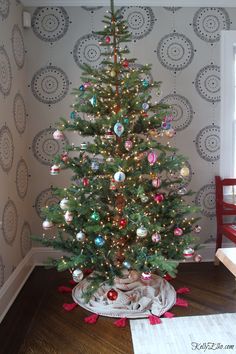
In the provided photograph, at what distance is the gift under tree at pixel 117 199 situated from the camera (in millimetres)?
2186

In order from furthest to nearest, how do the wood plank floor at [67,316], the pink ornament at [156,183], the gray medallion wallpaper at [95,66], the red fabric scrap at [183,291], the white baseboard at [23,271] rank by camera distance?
1. the gray medallion wallpaper at [95,66]
2. the red fabric scrap at [183,291]
3. the white baseboard at [23,271]
4. the pink ornament at [156,183]
5. the wood plank floor at [67,316]

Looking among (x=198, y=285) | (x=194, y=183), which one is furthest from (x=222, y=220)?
(x=198, y=285)

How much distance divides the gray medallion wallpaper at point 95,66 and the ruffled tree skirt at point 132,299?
85 cm

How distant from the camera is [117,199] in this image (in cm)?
235

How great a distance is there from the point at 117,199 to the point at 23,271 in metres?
1.15

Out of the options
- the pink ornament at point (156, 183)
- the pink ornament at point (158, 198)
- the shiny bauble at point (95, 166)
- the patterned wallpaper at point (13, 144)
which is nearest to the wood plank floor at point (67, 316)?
the patterned wallpaper at point (13, 144)

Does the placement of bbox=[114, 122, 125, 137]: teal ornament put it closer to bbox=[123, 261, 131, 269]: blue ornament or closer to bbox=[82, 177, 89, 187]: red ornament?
bbox=[82, 177, 89, 187]: red ornament

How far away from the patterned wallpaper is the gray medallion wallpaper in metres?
0.03

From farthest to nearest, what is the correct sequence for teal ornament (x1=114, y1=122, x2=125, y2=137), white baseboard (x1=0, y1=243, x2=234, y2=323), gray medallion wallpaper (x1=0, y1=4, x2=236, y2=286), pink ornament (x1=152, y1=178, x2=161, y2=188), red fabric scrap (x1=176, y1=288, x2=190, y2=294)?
gray medallion wallpaper (x1=0, y1=4, x2=236, y2=286) < red fabric scrap (x1=176, y1=288, x2=190, y2=294) < white baseboard (x1=0, y1=243, x2=234, y2=323) < pink ornament (x1=152, y1=178, x2=161, y2=188) < teal ornament (x1=114, y1=122, x2=125, y2=137)

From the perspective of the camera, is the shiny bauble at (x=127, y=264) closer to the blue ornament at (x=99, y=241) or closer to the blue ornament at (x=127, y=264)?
the blue ornament at (x=127, y=264)

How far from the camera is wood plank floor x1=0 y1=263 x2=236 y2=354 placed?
1.96 meters

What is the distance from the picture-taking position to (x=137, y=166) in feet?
7.39

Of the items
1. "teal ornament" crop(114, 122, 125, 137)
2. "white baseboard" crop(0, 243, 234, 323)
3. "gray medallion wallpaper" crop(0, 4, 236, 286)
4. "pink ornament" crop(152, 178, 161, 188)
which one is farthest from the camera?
"gray medallion wallpaper" crop(0, 4, 236, 286)

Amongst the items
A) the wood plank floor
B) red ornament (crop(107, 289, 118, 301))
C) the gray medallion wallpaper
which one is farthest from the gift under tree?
the gray medallion wallpaper
